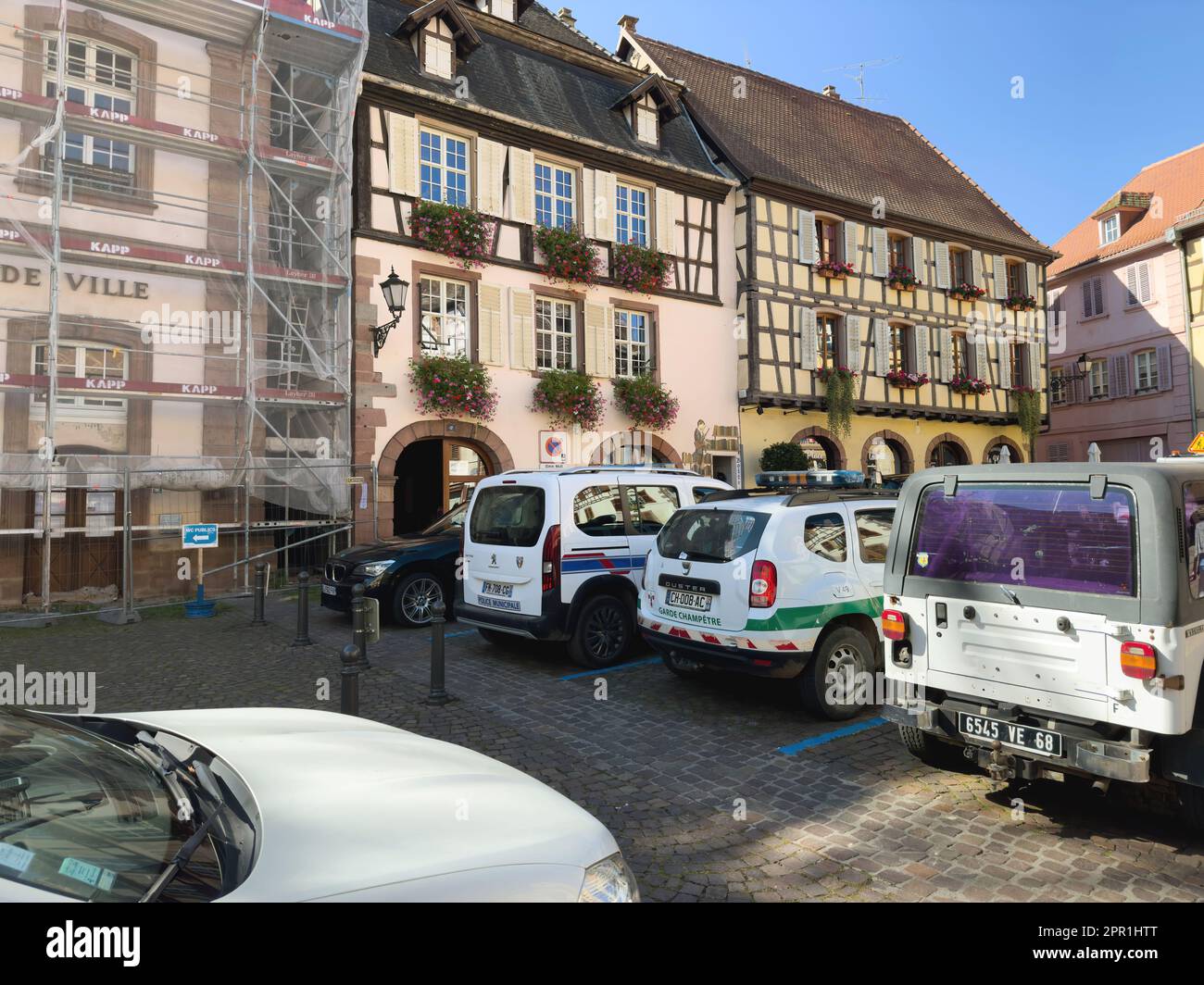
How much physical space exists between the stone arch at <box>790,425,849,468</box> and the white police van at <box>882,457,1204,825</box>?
16.9 metres

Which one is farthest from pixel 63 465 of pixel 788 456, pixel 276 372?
pixel 788 456

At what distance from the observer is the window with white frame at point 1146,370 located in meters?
27.2

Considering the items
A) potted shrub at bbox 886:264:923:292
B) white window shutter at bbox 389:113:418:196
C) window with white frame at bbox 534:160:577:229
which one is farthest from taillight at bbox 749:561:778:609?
potted shrub at bbox 886:264:923:292

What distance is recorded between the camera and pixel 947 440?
960 inches

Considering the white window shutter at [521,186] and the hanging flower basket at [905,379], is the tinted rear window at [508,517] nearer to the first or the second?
the white window shutter at [521,186]

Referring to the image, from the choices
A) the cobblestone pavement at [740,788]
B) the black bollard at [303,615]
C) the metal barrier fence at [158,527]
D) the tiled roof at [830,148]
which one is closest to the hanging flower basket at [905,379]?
the tiled roof at [830,148]

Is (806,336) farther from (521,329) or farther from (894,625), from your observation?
(894,625)

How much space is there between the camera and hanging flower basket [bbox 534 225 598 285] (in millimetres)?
16844

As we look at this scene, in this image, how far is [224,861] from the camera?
1.81 metres

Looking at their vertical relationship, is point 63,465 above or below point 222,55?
below

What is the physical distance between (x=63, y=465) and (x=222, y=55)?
7.82m

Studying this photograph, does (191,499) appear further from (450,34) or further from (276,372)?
(450,34)

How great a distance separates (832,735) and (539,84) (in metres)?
17.3
